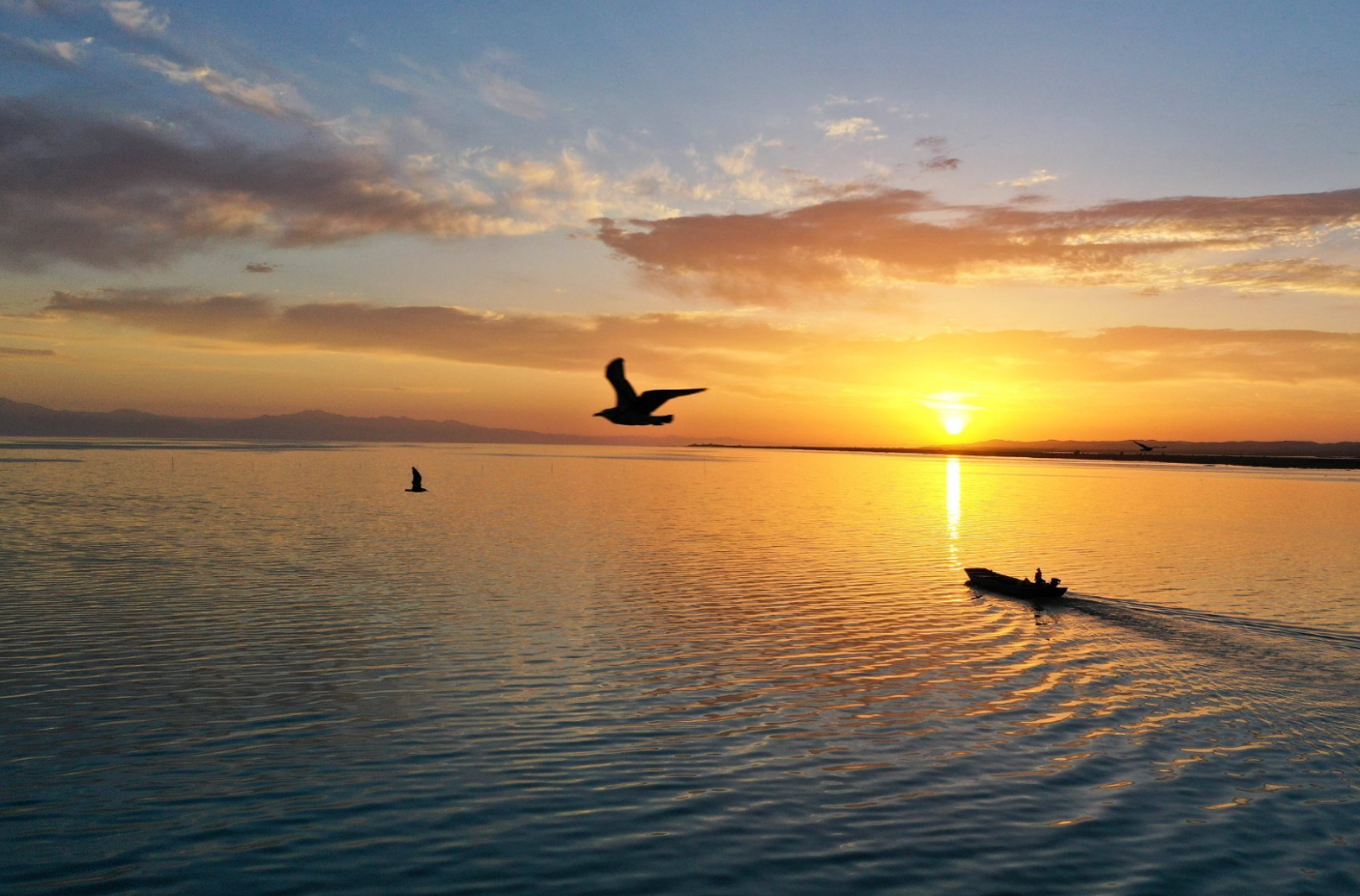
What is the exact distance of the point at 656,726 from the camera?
20938 mm

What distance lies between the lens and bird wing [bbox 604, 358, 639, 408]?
30.4 m

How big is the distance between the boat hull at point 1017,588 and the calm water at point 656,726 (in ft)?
3.76

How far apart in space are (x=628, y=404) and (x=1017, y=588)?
2371 cm

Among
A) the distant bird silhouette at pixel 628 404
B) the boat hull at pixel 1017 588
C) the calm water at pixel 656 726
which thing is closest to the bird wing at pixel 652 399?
the distant bird silhouette at pixel 628 404

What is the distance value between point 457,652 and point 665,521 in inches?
1975

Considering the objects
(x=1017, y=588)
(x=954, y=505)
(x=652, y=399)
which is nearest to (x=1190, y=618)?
(x=1017, y=588)

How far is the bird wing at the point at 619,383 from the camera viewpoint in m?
30.4

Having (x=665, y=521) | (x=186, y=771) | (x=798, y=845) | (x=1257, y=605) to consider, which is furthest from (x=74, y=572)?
(x=1257, y=605)

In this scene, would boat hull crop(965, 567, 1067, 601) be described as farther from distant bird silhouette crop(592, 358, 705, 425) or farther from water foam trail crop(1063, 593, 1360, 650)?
distant bird silhouette crop(592, 358, 705, 425)

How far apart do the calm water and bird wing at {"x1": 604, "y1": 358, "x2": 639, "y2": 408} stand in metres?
8.54

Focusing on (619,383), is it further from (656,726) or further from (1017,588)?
(1017,588)

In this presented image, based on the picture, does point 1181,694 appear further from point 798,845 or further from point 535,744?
point 535,744

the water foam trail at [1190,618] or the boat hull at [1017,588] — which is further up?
the boat hull at [1017,588]

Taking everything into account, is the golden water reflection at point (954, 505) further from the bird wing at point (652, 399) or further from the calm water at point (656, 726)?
the bird wing at point (652, 399)
